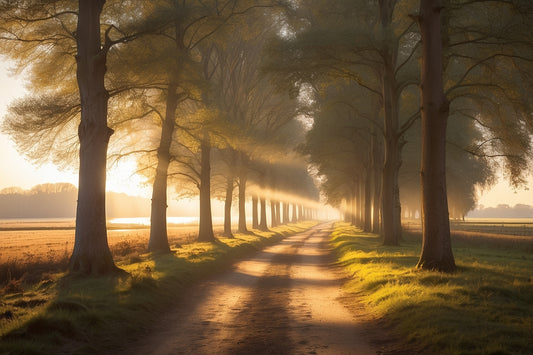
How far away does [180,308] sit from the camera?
32.1 feet

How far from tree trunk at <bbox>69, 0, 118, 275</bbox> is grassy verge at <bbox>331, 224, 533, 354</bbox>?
808 centimetres

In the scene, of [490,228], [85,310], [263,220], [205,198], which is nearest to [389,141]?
[205,198]

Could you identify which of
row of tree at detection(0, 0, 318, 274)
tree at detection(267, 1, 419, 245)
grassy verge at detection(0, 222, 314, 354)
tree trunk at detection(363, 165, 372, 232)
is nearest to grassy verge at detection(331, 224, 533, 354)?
grassy verge at detection(0, 222, 314, 354)

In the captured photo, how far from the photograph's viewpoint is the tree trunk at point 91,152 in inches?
489

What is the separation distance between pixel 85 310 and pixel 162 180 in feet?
41.9

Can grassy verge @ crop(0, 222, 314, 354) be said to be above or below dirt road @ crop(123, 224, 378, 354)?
above

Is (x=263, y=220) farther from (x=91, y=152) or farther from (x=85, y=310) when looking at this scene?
(x=85, y=310)

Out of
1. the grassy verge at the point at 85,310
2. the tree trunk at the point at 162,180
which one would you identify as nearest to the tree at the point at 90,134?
the grassy verge at the point at 85,310

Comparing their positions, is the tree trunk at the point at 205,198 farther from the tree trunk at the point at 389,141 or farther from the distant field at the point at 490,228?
the distant field at the point at 490,228

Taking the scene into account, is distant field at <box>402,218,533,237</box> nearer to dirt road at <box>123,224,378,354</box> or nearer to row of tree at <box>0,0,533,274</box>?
row of tree at <box>0,0,533,274</box>

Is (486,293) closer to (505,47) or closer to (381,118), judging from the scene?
(505,47)

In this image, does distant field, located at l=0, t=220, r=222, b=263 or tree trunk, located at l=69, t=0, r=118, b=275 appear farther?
distant field, located at l=0, t=220, r=222, b=263

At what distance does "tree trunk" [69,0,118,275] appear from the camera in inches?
489

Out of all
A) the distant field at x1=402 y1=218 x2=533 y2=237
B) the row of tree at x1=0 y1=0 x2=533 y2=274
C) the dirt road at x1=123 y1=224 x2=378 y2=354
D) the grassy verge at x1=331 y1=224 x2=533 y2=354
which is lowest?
the distant field at x1=402 y1=218 x2=533 y2=237
